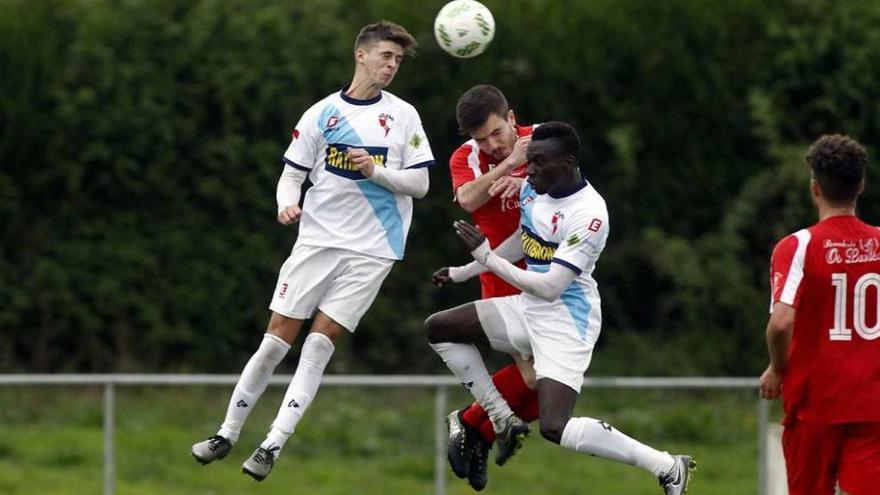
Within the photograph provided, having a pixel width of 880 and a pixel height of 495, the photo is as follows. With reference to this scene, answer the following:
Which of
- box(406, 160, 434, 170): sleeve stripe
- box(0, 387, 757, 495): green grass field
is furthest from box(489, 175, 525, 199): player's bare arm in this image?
box(0, 387, 757, 495): green grass field

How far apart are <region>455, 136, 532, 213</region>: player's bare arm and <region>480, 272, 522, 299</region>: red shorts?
0.57 m

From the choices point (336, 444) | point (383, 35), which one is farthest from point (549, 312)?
point (336, 444)

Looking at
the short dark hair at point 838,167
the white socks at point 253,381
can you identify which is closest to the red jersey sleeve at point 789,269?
the short dark hair at point 838,167

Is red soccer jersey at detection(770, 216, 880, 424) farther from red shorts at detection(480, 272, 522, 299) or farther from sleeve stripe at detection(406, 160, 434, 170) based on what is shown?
sleeve stripe at detection(406, 160, 434, 170)

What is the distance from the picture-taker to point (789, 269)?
9.62m

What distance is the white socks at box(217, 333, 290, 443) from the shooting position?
10.9 metres

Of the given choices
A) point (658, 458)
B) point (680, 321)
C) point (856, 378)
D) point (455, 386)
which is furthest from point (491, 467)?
point (856, 378)

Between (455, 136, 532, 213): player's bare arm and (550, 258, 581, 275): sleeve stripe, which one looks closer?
(550, 258, 581, 275): sleeve stripe

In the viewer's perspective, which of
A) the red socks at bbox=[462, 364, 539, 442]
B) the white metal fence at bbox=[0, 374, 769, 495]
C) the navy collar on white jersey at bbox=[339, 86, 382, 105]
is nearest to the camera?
the navy collar on white jersey at bbox=[339, 86, 382, 105]

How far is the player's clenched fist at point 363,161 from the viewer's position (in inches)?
417

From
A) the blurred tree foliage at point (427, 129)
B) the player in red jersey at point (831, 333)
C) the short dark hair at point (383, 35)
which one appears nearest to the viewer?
the player in red jersey at point (831, 333)

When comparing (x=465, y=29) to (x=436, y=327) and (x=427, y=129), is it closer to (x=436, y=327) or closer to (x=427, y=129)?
(x=436, y=327)

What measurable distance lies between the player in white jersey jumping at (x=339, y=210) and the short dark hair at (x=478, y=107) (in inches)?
16.0

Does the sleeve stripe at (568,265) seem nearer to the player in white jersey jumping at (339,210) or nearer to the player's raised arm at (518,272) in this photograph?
the player's raised arm at (518,272)
